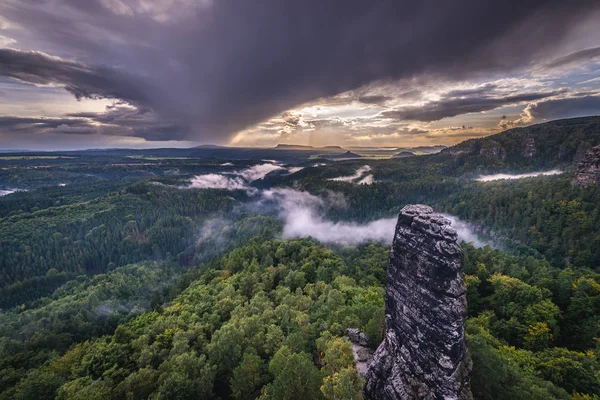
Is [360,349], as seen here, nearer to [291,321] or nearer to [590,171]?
[291,321]

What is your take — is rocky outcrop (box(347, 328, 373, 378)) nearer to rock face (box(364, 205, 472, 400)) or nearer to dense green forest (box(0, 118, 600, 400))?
dense green forest (box(0, 118, 600, 400))

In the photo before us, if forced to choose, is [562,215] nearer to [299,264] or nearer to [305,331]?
[299,264]

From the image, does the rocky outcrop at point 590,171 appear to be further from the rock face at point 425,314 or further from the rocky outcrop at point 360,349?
the rock face at point 425,314

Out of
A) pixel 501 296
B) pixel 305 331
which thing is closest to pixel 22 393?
pixel 305 331

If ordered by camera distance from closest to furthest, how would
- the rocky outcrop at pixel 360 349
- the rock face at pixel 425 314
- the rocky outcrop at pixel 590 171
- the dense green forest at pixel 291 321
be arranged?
1. the rock face at pixel 425 314
2. the dense green forest at pixel 291 321
3. the rocky outcrop at pixel 360 349
4. the rocky outcrop at pixel 590 171

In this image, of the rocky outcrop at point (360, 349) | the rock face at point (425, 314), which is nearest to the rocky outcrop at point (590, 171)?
the rocky outcrop at point (360, 349)
